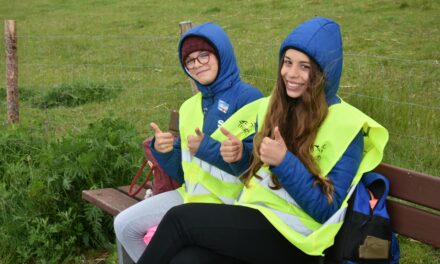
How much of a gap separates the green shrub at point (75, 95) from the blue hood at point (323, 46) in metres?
5.93

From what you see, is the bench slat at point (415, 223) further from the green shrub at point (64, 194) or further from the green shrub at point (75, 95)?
the green shrub at point (75, 95)

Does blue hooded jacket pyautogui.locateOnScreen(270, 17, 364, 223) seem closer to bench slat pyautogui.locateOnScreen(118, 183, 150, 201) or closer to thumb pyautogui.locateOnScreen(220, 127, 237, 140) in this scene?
thumb pyautogui.locateOnScreen(220, 127, 237, 140)

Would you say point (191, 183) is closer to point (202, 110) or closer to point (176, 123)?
point (202, 110)

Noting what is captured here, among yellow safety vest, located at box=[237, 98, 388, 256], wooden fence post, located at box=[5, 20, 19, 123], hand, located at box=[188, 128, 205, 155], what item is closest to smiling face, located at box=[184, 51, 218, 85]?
hand, located at box=[188, 128, 205, 155]

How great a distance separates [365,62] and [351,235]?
5408 mm

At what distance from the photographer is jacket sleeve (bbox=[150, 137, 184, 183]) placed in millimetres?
3150

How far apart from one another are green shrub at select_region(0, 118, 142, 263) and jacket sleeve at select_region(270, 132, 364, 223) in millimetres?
1965

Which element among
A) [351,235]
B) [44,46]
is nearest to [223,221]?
[351,235]

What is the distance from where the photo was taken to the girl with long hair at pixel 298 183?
92.8 inches

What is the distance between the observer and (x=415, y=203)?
2408mm

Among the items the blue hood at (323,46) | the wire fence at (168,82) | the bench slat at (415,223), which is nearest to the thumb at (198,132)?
the blue hood at (323,46)

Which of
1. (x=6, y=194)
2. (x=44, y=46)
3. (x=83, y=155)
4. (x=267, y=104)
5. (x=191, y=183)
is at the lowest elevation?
(x=44, y=46)

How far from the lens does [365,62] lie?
742 cm

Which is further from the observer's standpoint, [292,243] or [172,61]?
[172,61]
